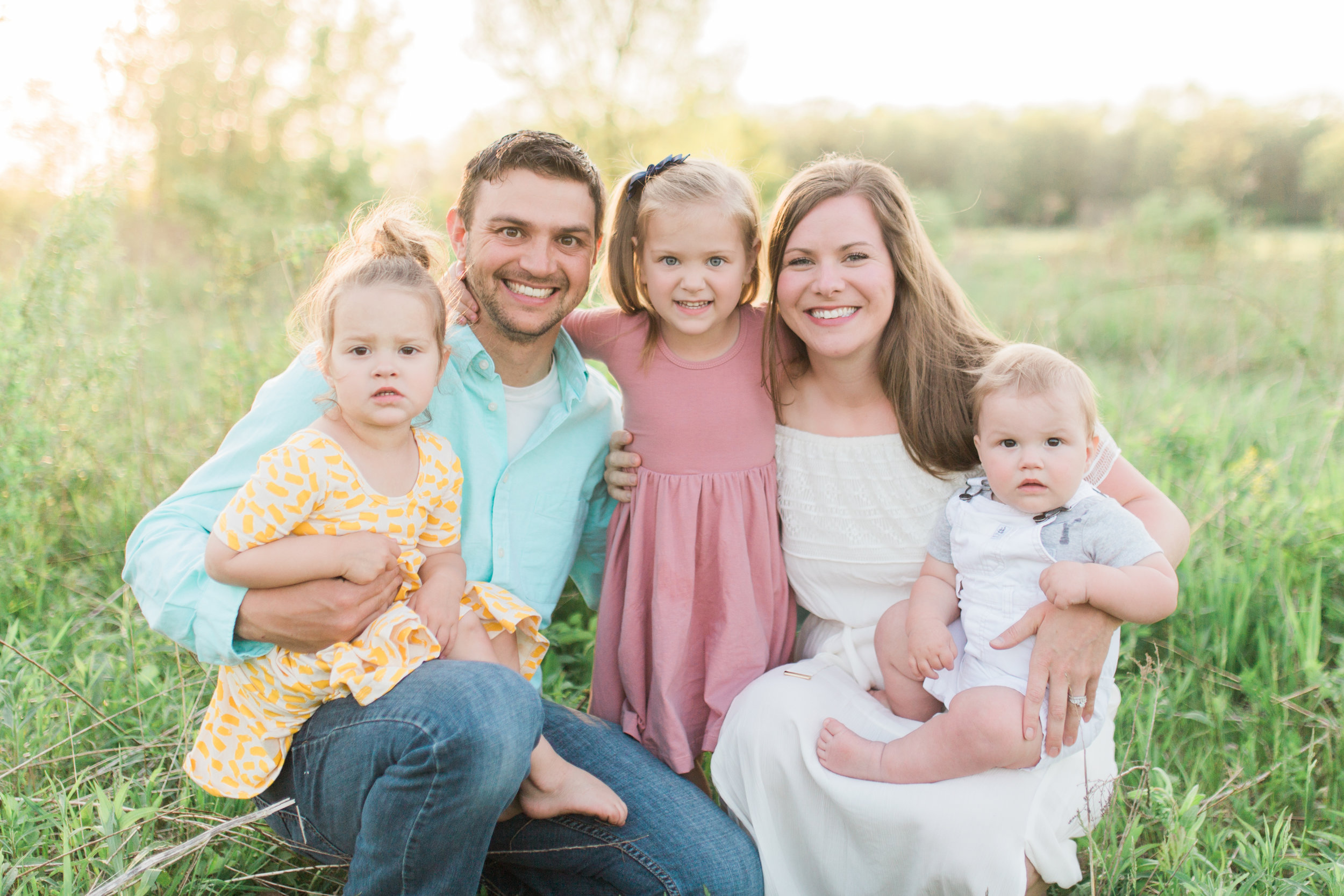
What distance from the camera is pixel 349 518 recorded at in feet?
6.27

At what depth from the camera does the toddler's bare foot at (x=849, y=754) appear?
2082 mm

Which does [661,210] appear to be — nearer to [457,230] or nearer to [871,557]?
[457,230]

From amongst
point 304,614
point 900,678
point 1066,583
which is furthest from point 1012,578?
point 304,614

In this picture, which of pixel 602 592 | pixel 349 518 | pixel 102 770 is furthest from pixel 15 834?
pixel 602 592

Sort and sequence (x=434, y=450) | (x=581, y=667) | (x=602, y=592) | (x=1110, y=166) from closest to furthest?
(x=434, y=450) → (x=602, y=592) → (x=581, y=667) → (x=1110, y=166)

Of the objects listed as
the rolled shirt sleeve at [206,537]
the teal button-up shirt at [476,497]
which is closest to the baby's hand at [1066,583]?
the teal button-up shirt at [476,497]

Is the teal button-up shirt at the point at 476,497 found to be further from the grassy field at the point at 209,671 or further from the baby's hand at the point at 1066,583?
the baby's hand at the point at 1066,583

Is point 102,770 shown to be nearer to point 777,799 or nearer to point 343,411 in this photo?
point 343,411

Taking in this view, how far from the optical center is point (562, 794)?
2062 mm

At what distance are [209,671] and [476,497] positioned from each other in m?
1.00

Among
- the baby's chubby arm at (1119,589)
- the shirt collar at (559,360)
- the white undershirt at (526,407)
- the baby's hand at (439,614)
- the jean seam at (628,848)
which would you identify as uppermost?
the shirt collar at (559,360)

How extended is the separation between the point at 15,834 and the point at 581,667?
165 cm

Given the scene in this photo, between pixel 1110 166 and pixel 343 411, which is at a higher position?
pixel 1110 166

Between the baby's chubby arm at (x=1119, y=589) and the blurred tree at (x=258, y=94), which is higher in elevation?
the blurred tree at (x=258, y=94)
